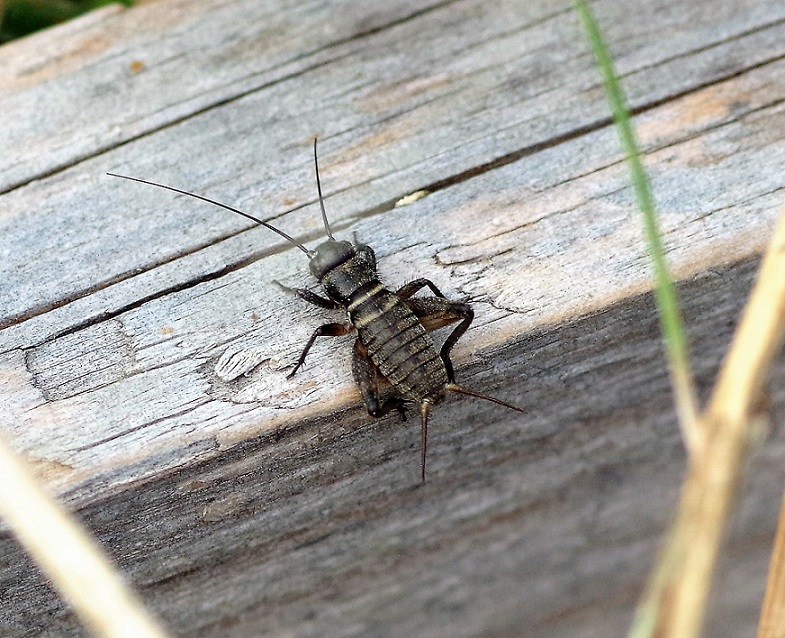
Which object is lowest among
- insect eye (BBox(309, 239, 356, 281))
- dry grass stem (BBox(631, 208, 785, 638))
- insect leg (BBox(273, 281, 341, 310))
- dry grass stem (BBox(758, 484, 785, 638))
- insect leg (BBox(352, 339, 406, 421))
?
dry grass stem (BBox(758, 484, 785, 638))

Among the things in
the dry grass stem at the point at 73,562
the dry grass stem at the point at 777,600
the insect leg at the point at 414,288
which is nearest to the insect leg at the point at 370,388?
the insect leg at the point at 414,288

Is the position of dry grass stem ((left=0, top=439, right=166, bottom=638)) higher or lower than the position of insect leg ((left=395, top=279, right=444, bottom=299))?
lower

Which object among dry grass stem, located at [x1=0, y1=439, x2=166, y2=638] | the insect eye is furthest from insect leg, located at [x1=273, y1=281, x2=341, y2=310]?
dry grass stem, located at [x1=0, y1=439, x2=166, y2=638]

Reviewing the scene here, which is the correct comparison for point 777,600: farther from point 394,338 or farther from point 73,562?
point 73,562

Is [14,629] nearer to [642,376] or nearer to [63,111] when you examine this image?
[63,111]

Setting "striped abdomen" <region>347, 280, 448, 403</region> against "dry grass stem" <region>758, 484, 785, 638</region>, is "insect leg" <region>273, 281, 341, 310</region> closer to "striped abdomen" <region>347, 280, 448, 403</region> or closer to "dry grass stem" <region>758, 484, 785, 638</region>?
"striped abdomen" <region>347, 280, 448, 403</region>

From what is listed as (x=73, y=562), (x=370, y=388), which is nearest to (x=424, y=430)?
(x=370, y=388)

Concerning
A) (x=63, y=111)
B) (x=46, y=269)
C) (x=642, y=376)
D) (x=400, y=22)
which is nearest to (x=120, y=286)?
(x=46, y=269)
